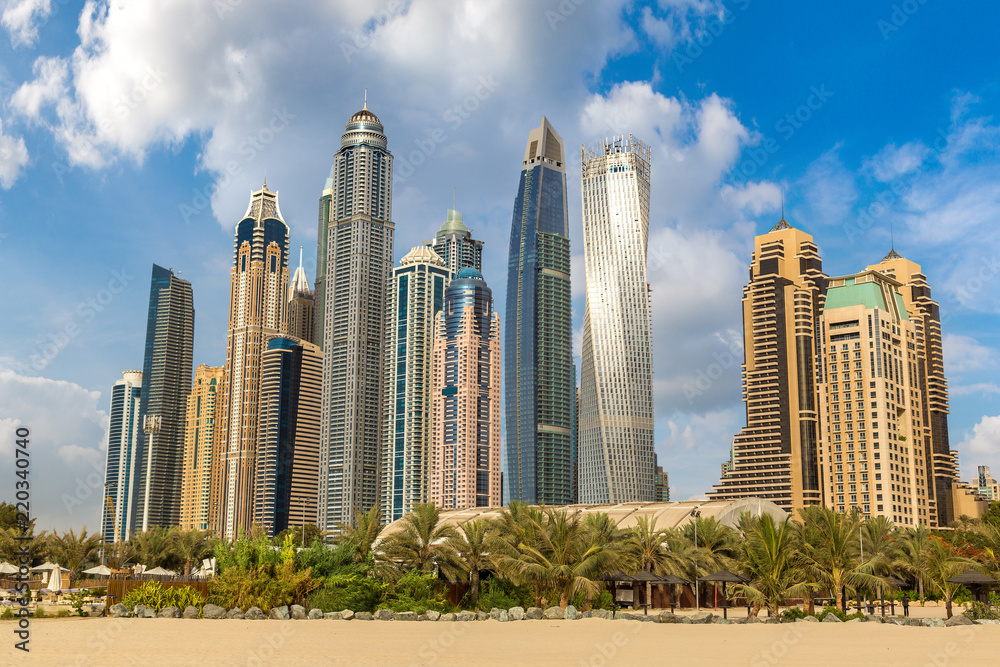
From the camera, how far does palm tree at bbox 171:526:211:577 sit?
225ft

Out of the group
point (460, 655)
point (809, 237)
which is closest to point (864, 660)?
point (460, 655)

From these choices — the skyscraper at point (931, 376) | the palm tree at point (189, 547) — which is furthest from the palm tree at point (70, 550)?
the skyscraper at point (931, 376)

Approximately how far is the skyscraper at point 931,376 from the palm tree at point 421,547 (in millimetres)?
139683

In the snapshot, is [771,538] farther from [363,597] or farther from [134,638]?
[134,638]

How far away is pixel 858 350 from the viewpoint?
15450 cm

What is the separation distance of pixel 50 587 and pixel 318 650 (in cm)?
3716

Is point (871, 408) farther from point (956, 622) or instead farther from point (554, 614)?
point (554, 614)

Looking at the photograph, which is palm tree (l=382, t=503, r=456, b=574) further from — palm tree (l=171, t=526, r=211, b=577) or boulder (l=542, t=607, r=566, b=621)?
palm tree (l=171, t=526, r=211, b=577)

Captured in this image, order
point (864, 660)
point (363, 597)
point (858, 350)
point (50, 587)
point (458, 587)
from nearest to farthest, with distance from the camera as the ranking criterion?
point (864, 660), point (363, 597), point (458, 587), point (50, 587), point (858, 350)

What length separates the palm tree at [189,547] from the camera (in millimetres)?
68625

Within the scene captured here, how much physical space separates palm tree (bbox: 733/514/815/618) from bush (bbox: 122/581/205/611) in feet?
80.2

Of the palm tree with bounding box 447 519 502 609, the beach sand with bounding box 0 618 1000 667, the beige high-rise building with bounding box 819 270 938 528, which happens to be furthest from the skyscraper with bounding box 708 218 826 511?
the beach sand with bounding box 0 618 1000 667

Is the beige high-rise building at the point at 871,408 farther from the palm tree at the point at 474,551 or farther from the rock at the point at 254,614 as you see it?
the rock at the point at 254,614

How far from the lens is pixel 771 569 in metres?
41.4
